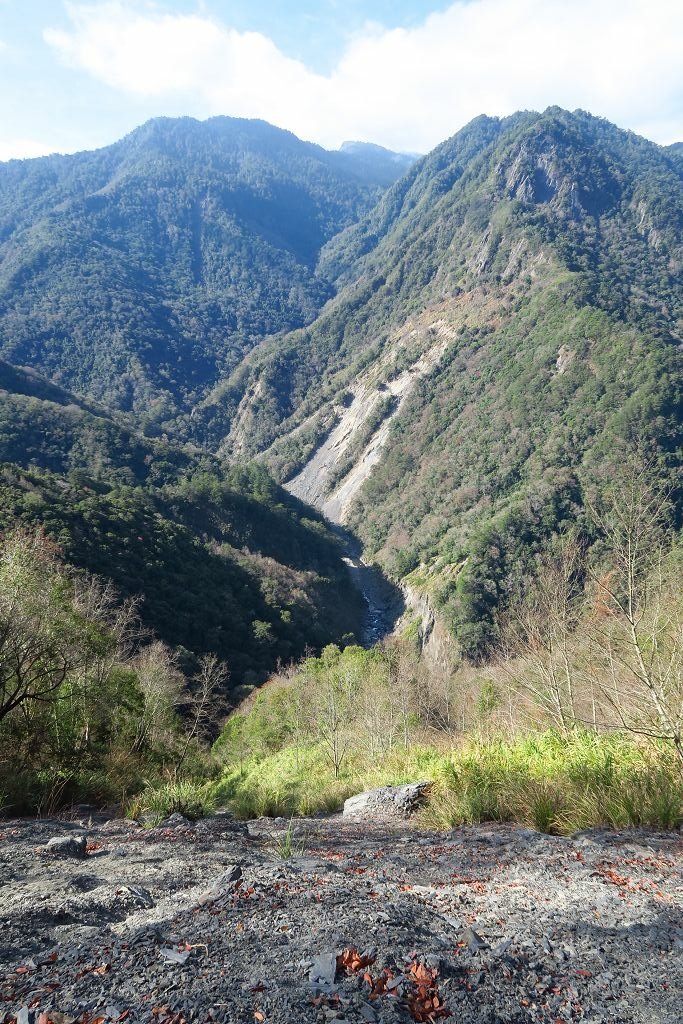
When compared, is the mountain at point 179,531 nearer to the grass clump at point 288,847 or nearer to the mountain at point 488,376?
the mountain at point 488,376

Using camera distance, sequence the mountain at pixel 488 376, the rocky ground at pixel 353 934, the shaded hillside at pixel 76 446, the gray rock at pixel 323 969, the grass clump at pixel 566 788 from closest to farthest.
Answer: the rocky ground at pixel 353 934 → the gray rock at pixel 323 969 → the grass clump at pixel 566 788 → the mountain at pixel 488 376 → the shaded hillside at pixel 76 446

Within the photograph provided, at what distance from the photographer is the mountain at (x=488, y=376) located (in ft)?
223

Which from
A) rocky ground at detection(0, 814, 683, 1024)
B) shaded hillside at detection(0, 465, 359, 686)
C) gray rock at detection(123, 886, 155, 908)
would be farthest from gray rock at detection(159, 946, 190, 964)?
shaded hillside at detection(0, 465, 359, 686)

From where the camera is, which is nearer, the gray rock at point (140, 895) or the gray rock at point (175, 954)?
the gray rock at point (175, 954)

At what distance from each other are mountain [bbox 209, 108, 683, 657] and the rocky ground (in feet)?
174

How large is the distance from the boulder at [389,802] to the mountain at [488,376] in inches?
1963

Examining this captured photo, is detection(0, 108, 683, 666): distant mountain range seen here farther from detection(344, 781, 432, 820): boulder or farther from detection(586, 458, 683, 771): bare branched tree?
detection(344, 781, 432, 820): boulder

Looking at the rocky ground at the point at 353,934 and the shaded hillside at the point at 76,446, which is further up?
A: the shaded hillside at the point at 76,446

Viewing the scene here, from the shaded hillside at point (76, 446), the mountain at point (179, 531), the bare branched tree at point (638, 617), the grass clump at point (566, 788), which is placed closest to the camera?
the grass clump at point (566, 788)

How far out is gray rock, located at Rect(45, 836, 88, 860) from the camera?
180 inches

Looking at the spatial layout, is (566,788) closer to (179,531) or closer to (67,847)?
(67,847)

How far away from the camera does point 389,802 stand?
676 cm

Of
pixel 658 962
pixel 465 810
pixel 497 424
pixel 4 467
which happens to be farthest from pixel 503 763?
pixel 497 424

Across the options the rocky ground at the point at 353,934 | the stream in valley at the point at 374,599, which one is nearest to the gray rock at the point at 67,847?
the rocky ground at the point at 353,934
